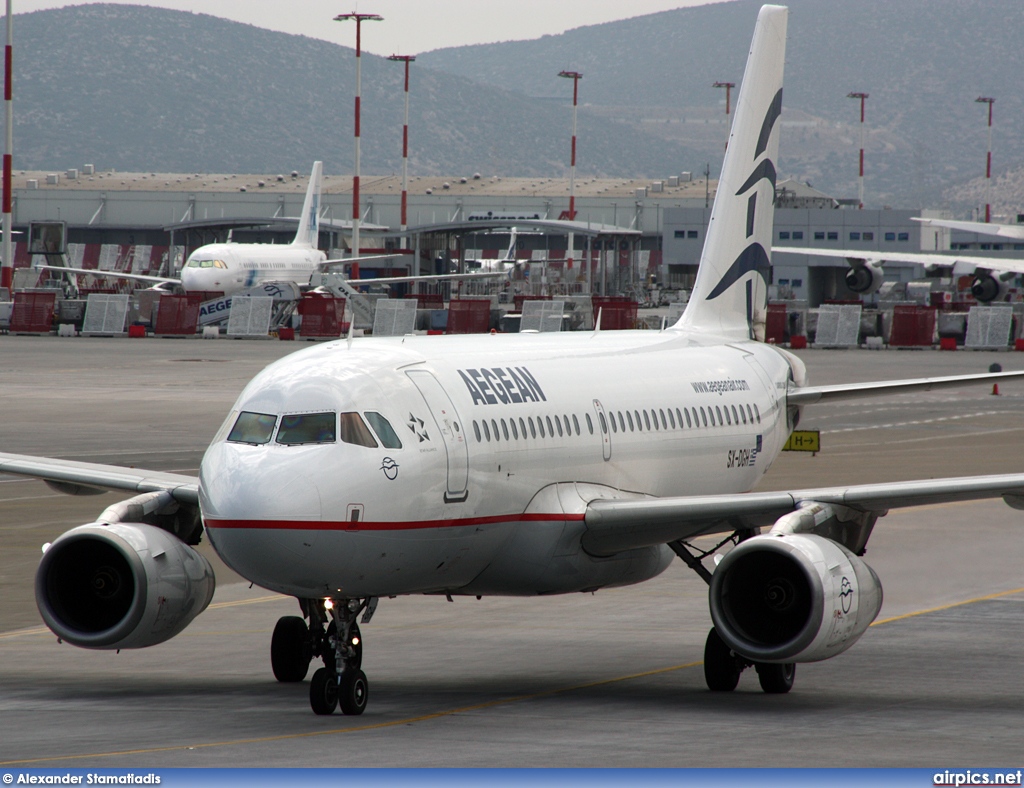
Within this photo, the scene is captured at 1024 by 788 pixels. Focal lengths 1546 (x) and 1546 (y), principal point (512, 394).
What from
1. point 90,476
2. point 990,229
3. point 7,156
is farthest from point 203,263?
point 90,476

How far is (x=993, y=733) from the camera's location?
14031mm

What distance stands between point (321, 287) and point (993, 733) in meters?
86.1

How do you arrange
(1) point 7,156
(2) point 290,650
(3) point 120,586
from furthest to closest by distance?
(1) point 7,156, (2) point 290,650, (3) point 120,586

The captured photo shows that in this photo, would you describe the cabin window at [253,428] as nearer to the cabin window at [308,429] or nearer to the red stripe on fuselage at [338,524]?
the cabin window at [308,429]

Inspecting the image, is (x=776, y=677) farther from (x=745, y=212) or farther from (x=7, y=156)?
(x=7, y=156)

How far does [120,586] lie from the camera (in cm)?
1659

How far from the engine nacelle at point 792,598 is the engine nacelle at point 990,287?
7528 centimetres

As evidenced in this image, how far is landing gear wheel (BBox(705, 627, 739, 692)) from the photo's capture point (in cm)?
1667

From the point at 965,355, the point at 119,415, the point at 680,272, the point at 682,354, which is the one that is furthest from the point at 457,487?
the point at 680,272

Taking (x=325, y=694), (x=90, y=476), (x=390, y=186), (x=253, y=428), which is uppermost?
(x=390, y=186)

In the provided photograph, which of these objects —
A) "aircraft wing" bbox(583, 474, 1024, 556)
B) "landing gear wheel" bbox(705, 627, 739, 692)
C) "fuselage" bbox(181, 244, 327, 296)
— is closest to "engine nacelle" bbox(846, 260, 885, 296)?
"fuselage" bbox(181, 244, 327, 296)

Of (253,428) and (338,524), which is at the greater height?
(253,428)

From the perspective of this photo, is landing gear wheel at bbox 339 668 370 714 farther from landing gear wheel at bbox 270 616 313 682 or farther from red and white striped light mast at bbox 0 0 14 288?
red and white striped light mast at bbox 0 0 14 288

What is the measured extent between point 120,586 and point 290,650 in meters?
2.01
